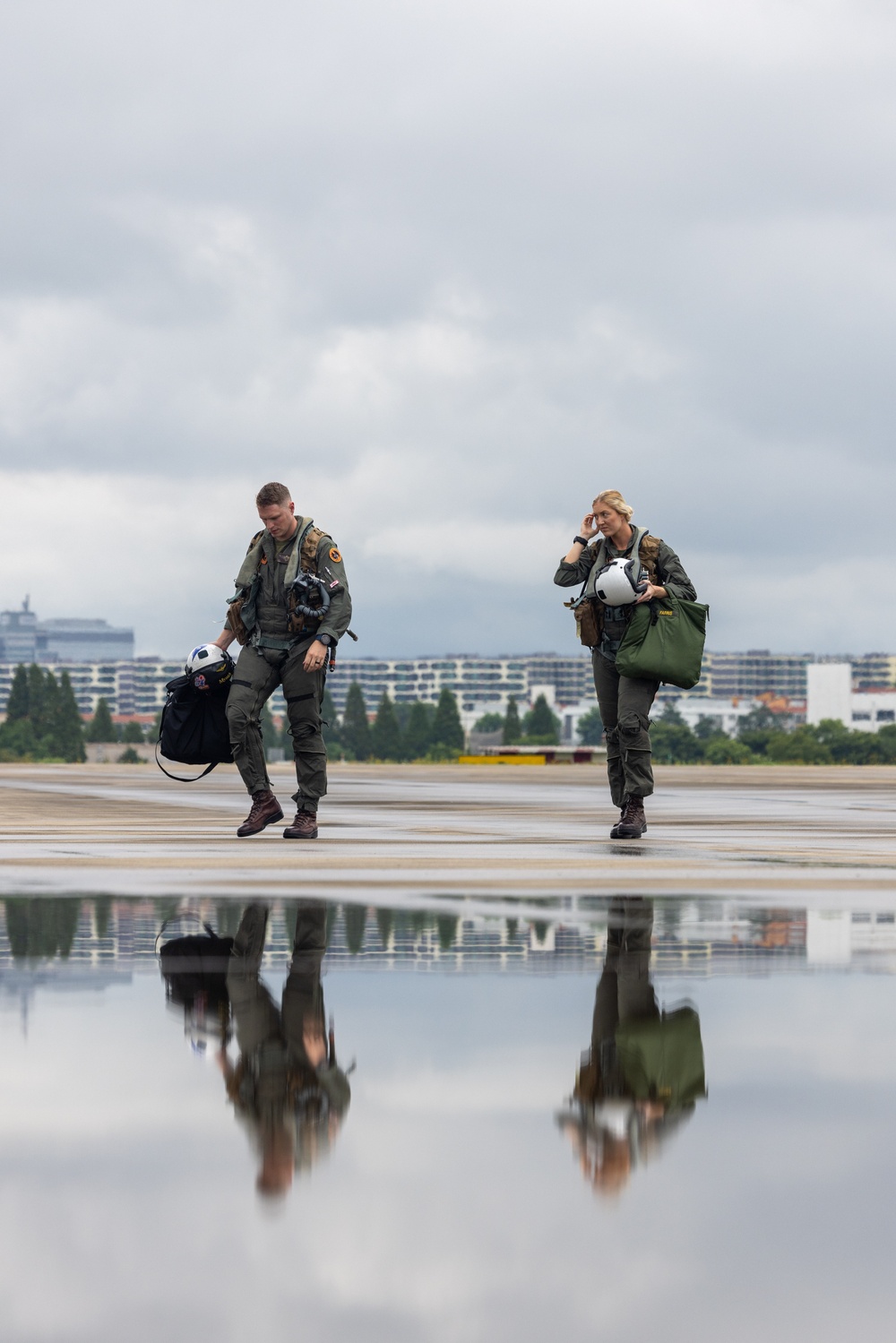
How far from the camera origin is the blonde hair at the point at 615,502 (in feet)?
35.7

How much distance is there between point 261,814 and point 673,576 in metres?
2.85

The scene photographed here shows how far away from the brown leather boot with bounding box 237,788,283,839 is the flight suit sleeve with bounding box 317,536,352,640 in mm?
1043

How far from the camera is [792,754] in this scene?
14125cm

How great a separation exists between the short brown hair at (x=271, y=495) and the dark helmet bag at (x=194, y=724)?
114 centimetres

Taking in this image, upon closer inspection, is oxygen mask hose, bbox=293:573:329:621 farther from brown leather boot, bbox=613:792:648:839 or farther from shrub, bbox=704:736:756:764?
shrub, bbox=704:736:756:764

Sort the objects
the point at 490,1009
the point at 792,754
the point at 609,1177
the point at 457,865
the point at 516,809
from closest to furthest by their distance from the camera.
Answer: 1. the point at 609,1177
2. the point at 490,1009
3. the point at 457,865
4. the point at 516,809
5. the point at 792,754

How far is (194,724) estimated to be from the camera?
10.9 meters

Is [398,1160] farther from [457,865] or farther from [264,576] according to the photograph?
[264,576]

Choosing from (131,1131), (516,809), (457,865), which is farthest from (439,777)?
(131,1131)

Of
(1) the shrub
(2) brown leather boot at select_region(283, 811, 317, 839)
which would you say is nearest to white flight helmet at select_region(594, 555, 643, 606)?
(2) brown leather boot at select_region(283, 811, 317, 839)

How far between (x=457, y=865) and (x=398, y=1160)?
18.0 feet

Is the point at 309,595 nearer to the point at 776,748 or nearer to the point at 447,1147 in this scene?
the point at 447,1147

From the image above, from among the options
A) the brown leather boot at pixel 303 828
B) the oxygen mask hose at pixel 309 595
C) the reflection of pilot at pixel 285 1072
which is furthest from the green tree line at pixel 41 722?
the reflection of pilot at pixel 285 1072

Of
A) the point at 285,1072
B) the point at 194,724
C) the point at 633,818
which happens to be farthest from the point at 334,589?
the point at 285,1072
